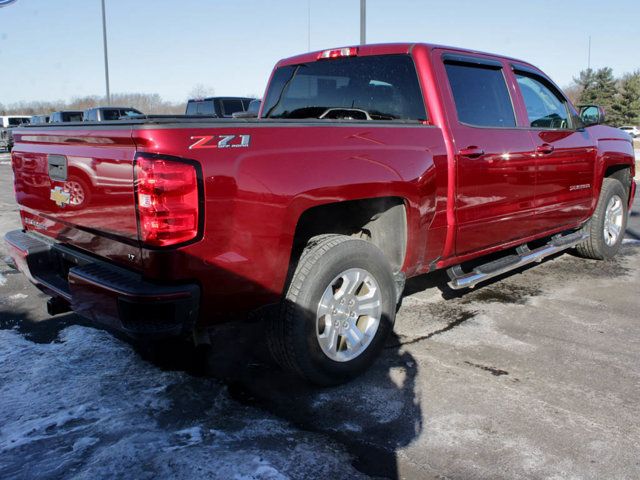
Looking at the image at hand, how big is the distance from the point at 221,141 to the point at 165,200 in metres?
0.38

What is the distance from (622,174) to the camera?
6324mm

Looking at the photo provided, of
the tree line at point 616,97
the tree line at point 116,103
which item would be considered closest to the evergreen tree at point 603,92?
the tree line at point 616,97

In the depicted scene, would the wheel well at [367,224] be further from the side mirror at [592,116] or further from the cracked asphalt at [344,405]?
the side mirror at [592,116]

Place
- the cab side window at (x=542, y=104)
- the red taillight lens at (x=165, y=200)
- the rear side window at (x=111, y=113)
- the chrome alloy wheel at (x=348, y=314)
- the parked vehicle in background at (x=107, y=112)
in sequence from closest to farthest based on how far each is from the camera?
the red taillight lens at (x=165, y=200) < the chrome alloy wheel at (x=348, y=314) < the cab side window at (x=542, y=104) < the parked vehicle in background at (x=107, y=112) < the rear side window at (x=111, y=113)

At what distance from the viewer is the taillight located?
13.9ft

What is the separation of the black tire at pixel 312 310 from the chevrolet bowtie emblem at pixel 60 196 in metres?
1.28

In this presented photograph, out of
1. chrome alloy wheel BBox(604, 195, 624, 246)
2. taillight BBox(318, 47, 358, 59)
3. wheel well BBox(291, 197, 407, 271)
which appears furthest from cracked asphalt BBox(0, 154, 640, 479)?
taillight BBox(318, 47, 358, 59)

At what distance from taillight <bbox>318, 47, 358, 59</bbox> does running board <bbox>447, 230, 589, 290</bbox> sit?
1.79 metres

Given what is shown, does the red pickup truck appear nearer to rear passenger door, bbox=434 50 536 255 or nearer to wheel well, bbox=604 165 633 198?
rear passenger door, bbox=434 50 536 255

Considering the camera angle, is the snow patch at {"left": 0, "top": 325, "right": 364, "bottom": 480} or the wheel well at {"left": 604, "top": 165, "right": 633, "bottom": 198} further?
the wheel well at {"left": 604, "top": 165, "right": 633, "bottom": 198}

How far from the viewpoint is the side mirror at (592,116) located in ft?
18.1

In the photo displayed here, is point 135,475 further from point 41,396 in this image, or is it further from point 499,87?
point 499,87

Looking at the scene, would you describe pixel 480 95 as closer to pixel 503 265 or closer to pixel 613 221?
pixel 503 265

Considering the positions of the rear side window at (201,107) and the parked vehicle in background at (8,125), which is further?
the parked vehicle in background at (8,125)
